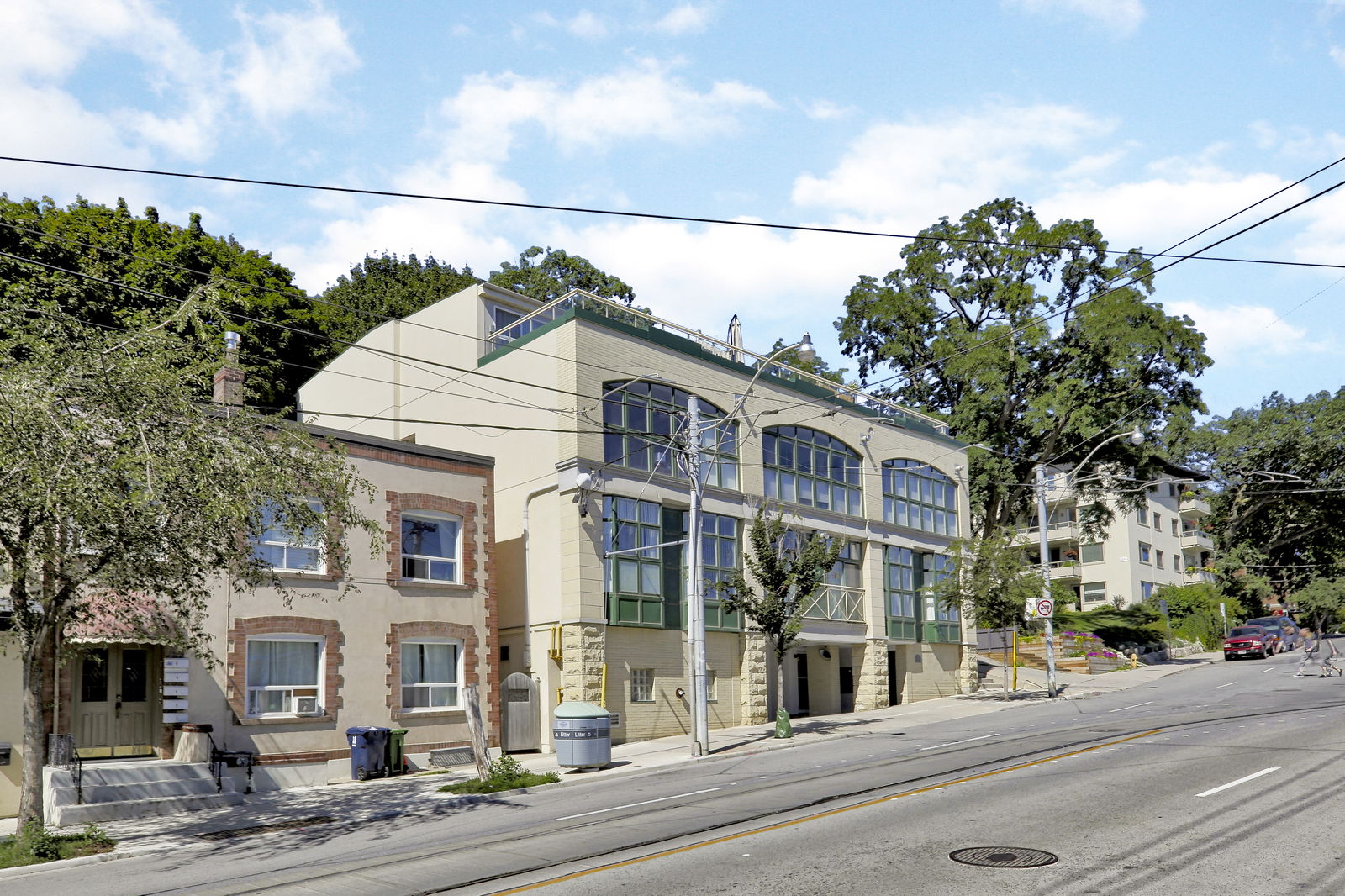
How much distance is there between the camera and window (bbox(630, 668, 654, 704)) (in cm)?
2892

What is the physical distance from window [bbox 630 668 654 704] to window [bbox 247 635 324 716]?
27.4ft

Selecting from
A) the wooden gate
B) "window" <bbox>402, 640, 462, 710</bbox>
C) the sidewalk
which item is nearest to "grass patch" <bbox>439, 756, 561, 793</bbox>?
the sidewalk

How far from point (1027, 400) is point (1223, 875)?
3940 cm

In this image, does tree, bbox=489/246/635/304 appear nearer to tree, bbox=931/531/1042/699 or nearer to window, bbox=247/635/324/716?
tree, bbox=931/531/1042/699

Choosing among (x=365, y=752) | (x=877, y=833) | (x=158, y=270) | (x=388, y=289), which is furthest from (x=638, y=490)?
(x=388, y=289)

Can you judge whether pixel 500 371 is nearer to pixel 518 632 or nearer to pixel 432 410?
→ pixel 432 410

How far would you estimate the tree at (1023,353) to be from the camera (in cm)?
4594

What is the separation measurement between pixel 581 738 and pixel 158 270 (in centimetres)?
2835

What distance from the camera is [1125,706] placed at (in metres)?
29.7

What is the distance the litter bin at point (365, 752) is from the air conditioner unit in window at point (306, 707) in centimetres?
78

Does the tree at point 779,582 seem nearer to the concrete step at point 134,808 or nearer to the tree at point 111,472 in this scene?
the concrete step at point 134,808

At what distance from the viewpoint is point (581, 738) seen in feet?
72.8

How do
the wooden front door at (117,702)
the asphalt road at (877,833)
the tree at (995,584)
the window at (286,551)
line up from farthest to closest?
the tree at (995,584) < the window at (286,551) < the wooden front door at (117,702) < the asphalt road at (877,833)

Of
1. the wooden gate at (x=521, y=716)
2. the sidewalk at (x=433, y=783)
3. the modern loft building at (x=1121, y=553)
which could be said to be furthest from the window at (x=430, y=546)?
the modern loft building at (x=1121, y=553)
